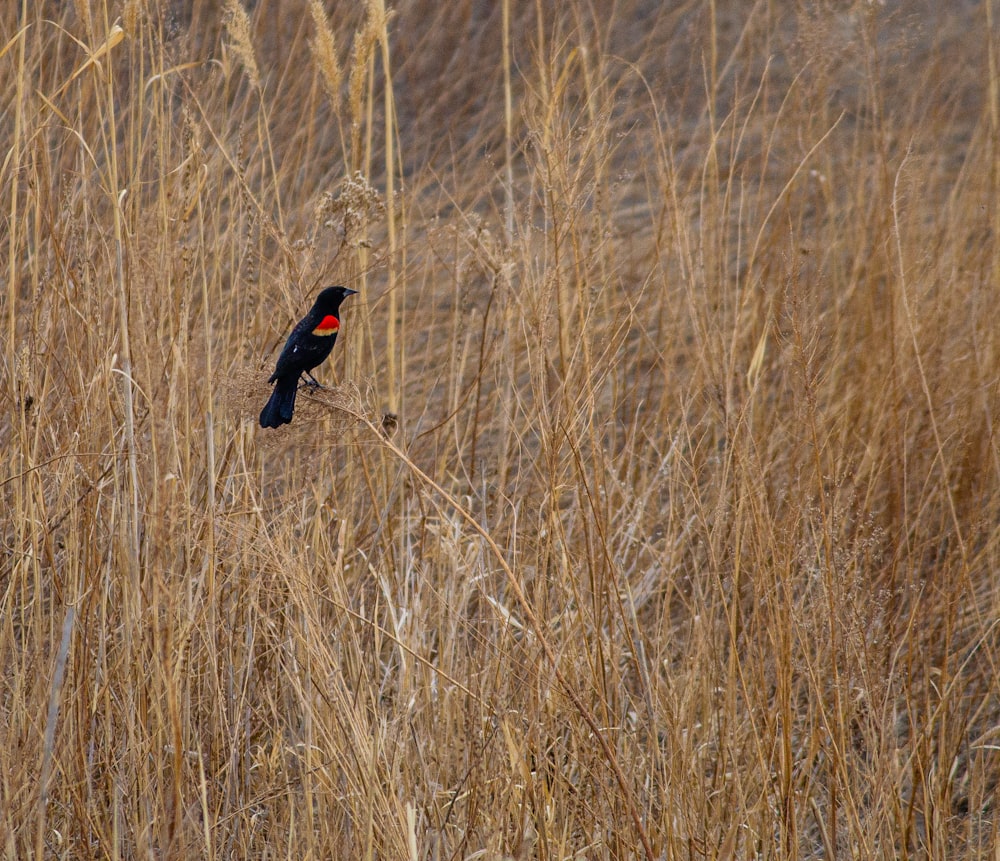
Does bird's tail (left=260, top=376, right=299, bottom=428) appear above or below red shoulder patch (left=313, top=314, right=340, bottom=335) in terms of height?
below

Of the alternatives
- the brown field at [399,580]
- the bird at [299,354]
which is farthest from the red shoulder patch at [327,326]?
the brown field at [399,580]

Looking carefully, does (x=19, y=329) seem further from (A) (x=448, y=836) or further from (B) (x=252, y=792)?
(A) (x=448, y=836)

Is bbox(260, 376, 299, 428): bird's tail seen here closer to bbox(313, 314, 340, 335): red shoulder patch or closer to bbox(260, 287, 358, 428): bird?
bbox(260, 287, 358, 428): bird

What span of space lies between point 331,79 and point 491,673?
108cm

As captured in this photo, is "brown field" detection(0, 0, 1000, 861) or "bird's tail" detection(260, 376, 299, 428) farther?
"brown field" detection(0, 0, 1000, 861)

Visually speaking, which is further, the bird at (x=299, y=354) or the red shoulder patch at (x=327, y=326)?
the red shoulder patch at (x=327, y=326)

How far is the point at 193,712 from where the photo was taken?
178 centimetres

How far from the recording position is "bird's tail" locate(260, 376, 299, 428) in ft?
4.55

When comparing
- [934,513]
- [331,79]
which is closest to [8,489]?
[331,79]

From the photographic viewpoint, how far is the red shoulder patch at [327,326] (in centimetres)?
157

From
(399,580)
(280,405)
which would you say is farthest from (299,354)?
(399,580)

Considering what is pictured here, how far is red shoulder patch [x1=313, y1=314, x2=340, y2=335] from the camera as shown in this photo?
5.16 ft

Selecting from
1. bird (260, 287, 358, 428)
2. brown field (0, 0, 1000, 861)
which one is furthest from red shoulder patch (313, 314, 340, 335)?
brown field (0, 0, 1000, 861)

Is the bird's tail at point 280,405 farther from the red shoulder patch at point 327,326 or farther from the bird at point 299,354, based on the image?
the red shoulder patch at point 327,326
